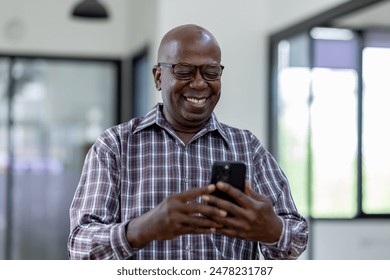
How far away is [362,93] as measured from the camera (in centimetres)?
584

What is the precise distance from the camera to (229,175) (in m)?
1.22

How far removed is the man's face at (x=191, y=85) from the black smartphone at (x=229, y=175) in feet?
0.51

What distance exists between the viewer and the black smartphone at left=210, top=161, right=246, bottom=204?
1212mm

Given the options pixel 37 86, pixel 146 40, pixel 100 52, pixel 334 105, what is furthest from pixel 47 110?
pixel 334 105

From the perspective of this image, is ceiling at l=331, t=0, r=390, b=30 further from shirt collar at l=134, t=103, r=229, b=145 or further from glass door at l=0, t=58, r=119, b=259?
Answer: shirt collar at l=134, t=103, r=229, b=145

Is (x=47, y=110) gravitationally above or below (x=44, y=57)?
below

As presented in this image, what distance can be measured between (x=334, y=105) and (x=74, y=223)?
15.1ft

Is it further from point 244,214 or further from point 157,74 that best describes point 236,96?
point 244,214

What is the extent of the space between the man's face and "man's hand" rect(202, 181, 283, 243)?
0.65 feet

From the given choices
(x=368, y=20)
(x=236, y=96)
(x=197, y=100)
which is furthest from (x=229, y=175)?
(x=368, y=20)

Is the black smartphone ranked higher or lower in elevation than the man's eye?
lower

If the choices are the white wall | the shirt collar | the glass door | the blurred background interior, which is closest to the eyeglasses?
the shirt collar

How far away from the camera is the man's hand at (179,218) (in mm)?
1164
